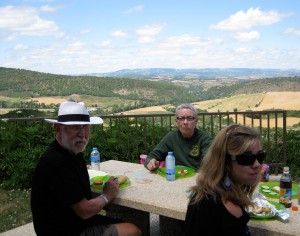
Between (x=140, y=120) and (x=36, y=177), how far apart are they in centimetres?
453

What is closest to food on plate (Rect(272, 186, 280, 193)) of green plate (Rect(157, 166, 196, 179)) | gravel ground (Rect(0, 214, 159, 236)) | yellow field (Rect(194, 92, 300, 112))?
green plate (Rect(157, 166, 196, 179))

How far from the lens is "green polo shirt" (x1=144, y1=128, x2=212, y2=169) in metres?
3.67

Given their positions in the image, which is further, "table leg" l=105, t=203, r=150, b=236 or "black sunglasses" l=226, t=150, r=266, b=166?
"table leg" l=105, t=203, r=150, b=236

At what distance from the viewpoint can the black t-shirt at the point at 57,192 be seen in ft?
7.70

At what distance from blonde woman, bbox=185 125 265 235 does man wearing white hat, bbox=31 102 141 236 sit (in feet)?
2.80

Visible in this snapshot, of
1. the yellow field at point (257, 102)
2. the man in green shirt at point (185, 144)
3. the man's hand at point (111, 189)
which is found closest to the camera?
the man's hand at point (111, 189)

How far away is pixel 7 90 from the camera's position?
5188 cm

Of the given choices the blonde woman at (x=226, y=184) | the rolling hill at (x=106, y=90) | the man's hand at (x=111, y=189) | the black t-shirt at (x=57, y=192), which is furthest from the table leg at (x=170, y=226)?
the rolling hill at (x=106, y=90)

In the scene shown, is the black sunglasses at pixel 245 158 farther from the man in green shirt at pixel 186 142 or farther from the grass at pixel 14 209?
the grass at pixel 14 209

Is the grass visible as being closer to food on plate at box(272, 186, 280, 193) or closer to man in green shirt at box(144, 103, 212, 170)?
man in green shirt at box(144, 103, 212, 170)

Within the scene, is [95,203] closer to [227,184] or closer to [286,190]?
[227,184]

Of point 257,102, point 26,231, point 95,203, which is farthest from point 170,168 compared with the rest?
point 257,102

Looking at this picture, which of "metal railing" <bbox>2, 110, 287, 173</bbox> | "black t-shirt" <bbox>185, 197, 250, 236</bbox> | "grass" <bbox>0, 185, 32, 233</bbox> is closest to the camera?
"black t-shirt" <bbox>185, 197, 250, 236</bbox>

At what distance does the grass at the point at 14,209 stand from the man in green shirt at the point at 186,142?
85.8 inches
